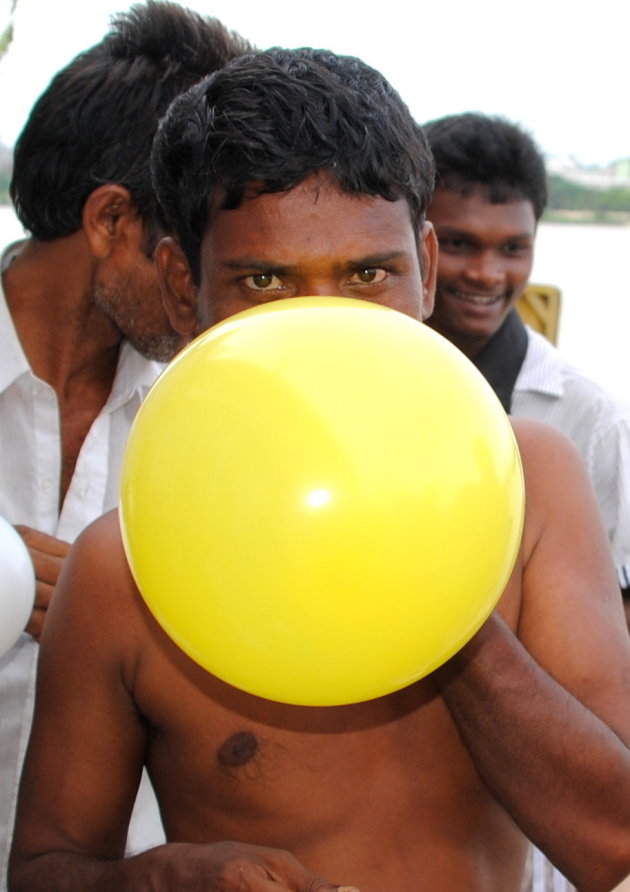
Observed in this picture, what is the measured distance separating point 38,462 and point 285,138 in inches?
43.2

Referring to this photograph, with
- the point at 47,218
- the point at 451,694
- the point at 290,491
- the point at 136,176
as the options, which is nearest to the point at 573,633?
the point at 451,694

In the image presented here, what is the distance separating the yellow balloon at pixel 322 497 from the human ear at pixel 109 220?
132 centimetres

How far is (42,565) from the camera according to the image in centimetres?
181

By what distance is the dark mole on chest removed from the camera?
141 cm

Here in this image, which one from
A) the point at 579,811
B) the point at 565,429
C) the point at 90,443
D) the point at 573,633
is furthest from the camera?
the point at 565,429

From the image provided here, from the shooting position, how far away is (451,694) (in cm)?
130

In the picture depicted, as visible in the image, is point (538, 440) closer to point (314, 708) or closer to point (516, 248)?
point (314, 708)

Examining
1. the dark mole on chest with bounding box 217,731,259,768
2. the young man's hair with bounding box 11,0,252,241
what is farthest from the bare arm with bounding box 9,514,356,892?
the young man's hair with bounding box 11,0,252,241

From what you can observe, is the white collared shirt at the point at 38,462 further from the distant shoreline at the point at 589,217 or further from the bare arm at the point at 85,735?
the distant shoreline at the point at 589,217

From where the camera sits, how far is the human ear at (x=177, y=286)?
1560mm

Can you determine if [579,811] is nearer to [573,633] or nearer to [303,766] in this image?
[573,633]

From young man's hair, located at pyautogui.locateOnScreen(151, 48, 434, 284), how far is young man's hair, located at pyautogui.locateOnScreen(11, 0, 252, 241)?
2.51 feet

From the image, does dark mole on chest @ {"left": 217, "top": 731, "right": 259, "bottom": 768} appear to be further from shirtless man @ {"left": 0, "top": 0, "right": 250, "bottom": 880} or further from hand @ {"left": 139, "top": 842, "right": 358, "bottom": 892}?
shirtless man @ {"left": 0, "top": 0, "right": 250, "bottom": 880}

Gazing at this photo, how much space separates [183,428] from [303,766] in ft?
2.14
